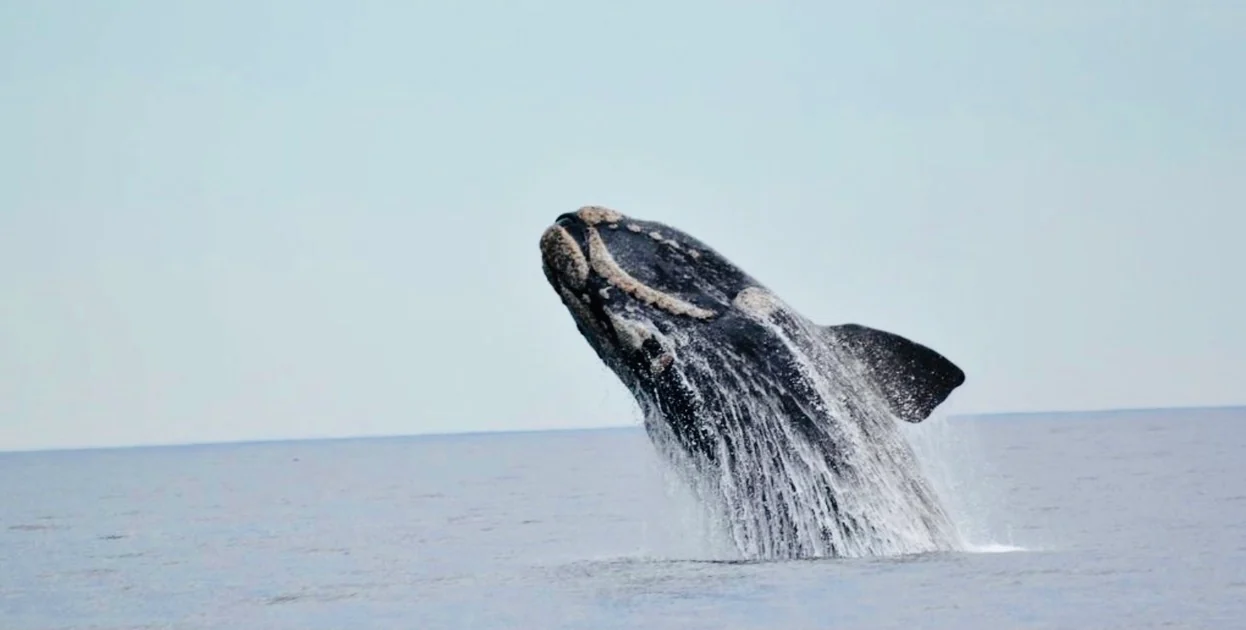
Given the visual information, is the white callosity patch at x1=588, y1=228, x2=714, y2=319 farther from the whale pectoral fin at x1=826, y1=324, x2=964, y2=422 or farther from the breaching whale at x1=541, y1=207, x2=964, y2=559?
the whale pectoral fin at x1=826, y1=324, x2=964, y2=422

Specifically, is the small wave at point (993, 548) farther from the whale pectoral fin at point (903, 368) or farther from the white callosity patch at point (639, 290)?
the white callosity patch at point (639, 290)

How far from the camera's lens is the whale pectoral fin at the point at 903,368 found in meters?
16.3

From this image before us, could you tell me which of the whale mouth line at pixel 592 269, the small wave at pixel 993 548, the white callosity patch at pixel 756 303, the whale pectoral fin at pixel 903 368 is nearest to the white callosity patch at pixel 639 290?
the whale mouth line at pixel 592 269

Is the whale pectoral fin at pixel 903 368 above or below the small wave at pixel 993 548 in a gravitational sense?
above

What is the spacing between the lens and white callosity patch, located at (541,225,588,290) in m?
15.8

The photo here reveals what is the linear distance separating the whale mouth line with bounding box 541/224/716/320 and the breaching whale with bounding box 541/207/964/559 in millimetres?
12

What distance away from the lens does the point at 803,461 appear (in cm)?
1581

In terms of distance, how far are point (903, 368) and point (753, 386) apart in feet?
5.07

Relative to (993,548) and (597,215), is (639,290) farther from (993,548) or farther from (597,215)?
(993,548)

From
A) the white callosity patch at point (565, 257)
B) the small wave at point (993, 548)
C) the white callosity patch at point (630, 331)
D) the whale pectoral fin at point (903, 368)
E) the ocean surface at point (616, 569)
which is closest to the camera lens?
the ocean surface at point (616, 569)

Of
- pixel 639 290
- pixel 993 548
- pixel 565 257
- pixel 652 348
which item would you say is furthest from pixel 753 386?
pixel 993 548

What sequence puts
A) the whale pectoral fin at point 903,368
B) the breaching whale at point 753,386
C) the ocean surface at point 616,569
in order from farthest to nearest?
the whale pectoral fin at point 903,368, the breaching whale at point 753,386, the ocean surface at point 616,569

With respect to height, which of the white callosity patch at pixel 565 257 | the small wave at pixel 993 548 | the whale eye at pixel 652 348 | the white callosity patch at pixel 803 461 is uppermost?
the white callosity patch at pixel 565 257

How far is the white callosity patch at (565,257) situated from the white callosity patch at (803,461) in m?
1.10
